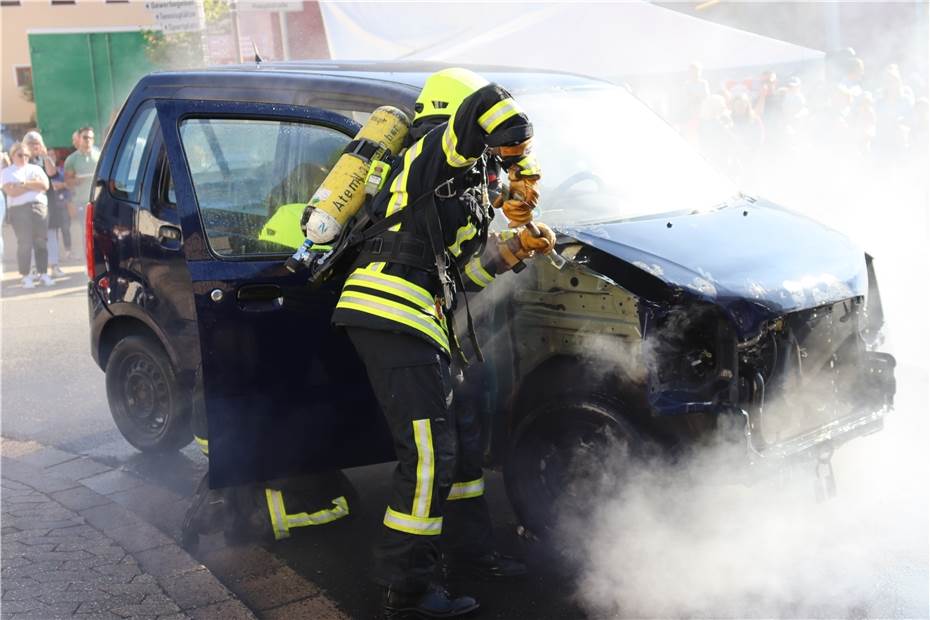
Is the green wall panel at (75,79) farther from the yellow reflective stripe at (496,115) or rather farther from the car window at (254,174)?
the yellow reflective stripe at (496,115)

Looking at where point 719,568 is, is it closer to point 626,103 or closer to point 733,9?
point 626,103

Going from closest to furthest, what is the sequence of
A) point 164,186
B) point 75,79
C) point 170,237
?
point 170,237, point 164,186, point 75,79

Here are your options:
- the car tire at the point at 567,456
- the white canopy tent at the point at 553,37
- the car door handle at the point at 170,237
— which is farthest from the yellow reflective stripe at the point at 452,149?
the white canopy tent at the point at 553,37

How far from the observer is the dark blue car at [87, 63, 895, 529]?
3883mm

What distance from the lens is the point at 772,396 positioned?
4000 mm

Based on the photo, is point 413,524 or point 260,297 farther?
point 260,297

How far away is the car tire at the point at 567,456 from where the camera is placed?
396 centimetres

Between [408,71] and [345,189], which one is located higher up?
[408,71]

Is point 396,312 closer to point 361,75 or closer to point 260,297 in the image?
point 260,297

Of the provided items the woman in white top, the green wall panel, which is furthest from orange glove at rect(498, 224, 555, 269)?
the green wall panel

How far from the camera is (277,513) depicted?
4566 millimetres

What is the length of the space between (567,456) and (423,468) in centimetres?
65

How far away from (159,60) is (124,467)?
18.6 metres

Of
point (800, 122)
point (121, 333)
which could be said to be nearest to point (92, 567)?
point (121, 333)
